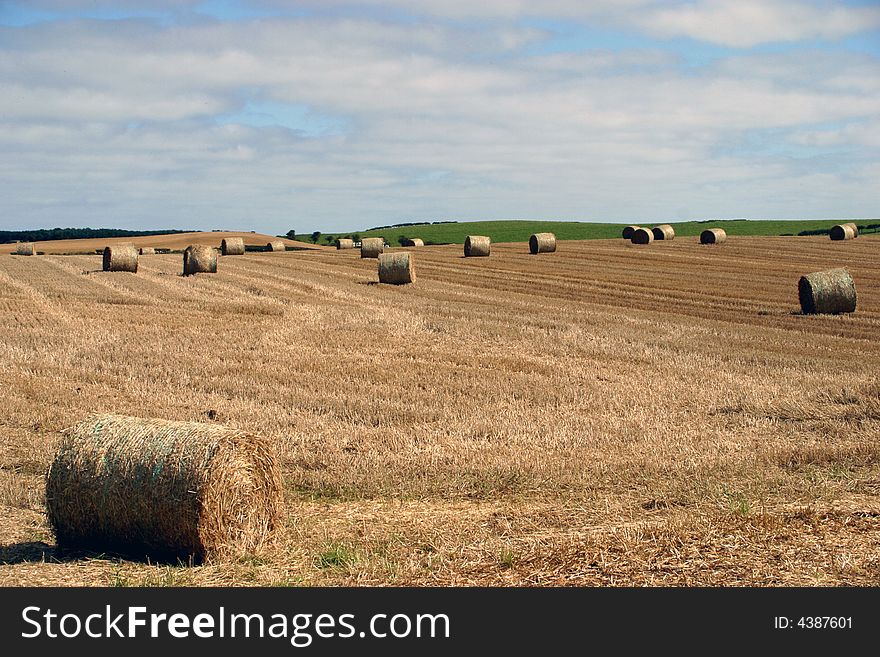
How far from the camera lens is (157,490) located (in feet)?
20.9

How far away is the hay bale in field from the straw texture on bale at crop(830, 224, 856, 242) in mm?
46963

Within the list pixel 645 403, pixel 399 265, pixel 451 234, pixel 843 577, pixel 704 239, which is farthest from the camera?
pixel 451 234

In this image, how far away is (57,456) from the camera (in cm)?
674

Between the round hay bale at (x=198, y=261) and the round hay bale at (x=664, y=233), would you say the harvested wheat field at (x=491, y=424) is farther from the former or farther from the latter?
the round hay bale at (x=664, y=233)

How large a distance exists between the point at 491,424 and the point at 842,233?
43.4 metres

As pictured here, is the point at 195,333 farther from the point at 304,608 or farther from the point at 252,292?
the point at 304,608

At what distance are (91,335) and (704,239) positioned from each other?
35.8 metres

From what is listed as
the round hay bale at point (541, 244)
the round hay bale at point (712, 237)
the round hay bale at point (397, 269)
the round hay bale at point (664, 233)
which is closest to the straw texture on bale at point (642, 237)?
the round hay bale at point (664, 233)

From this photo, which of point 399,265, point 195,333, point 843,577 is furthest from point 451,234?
point 843,577

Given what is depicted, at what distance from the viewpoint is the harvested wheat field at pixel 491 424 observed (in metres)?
6.14

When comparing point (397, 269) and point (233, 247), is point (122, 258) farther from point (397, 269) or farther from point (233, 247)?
point (233, 247)

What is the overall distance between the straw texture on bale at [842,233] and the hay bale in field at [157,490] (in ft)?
154

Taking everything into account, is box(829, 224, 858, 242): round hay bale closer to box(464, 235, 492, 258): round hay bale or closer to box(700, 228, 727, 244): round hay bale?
box(700, 228, 727, 244): round hay bale

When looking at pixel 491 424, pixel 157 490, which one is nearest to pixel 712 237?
pixel 491 424
